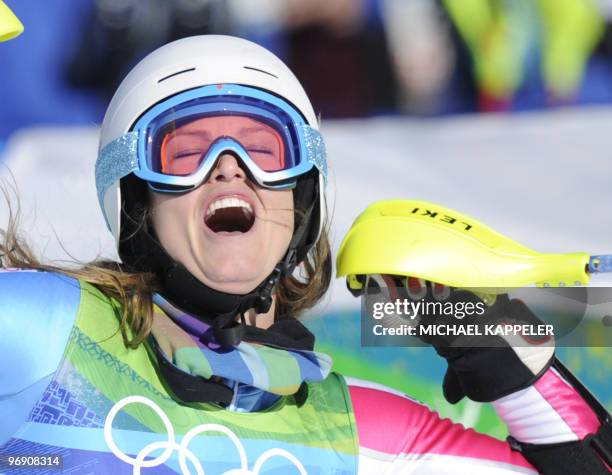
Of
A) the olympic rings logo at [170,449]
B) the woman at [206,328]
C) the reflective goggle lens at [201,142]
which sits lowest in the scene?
the olympic rings logo at [170,449]

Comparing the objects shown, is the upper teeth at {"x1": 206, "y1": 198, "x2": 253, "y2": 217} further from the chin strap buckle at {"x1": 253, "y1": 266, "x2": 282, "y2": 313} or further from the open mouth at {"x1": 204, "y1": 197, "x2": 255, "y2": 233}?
the chin strap buckle at {"x1": 253, "y1": 266, "x2": 282, "y2": 313}

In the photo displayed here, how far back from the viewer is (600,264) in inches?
78.3

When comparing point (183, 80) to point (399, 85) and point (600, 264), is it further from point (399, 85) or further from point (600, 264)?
point (399, 85)

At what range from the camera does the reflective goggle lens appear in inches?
82.0

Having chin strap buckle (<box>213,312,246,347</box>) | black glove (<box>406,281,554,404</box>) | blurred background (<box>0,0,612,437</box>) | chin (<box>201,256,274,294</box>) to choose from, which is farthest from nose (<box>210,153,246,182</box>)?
blurred background (<box>0,0,612,437</box>)

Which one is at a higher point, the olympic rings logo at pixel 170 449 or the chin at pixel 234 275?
the chin at pixel 234 275

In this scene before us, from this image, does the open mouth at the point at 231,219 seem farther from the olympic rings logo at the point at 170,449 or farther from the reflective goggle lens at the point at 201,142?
the olympic rings logo at the point at 170,449

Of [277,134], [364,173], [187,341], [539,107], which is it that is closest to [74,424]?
[187,341]

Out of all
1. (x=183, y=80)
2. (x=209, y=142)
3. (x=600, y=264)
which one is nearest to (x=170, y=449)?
(x=209, y=142)

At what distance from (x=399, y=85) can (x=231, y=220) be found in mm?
5043

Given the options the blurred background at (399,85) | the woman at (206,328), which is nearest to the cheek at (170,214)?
the woman at (206,328)

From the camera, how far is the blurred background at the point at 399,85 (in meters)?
5.79

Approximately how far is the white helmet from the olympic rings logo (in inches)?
Result: 16.7

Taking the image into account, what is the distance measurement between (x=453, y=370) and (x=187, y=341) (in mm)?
517
